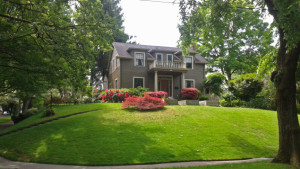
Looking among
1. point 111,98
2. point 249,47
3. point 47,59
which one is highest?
point 249,47

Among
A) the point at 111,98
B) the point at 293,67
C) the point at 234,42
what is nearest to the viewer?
the point at 293,67

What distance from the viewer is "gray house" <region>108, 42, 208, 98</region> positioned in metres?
25.8

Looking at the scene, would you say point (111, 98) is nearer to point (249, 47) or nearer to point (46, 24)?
point (46, 24)

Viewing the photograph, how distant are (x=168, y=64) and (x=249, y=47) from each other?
67.1 feet

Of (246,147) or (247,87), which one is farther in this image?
(247,87)

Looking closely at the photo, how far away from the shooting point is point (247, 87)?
70.7ft

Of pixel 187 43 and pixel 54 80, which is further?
pixel 187 43

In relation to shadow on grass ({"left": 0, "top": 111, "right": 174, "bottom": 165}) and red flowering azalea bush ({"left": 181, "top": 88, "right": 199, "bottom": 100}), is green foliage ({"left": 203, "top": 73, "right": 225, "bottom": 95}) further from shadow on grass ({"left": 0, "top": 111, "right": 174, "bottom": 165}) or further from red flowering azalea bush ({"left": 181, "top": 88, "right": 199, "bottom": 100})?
shadow on grass ({"left": 0, "top": 111, "right": 174, "bottom": 165})

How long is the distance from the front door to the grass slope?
45.8ft

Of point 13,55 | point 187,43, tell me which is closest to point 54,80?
point 13,55

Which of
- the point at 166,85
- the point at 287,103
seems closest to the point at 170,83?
the point at 166,85

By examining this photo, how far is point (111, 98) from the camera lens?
2088 cm

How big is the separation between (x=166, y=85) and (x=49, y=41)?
19.2m

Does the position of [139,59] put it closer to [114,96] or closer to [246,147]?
[114,96]
